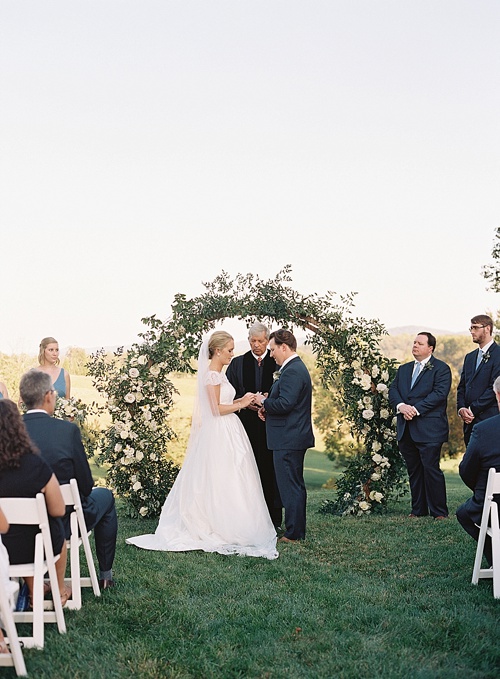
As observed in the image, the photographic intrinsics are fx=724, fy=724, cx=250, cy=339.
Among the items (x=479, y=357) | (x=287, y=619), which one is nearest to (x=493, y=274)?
(x=479, y=357)

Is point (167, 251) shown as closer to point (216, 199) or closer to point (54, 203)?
point (216, 199)

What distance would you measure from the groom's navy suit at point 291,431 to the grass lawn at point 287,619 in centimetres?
54

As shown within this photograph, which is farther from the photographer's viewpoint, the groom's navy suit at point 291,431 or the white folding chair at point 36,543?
the groom's navy suit at point 291,431

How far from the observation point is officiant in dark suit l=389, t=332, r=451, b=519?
8.34 metres

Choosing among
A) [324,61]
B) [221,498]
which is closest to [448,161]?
[324,61]

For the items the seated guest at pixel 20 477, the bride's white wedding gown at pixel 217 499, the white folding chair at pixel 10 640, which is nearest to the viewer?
the white folding chair at pixel 10 640

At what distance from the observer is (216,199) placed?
18578 mm

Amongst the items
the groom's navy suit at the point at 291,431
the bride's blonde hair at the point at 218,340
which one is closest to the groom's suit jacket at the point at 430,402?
the groom's navy suit at the point at 291,431

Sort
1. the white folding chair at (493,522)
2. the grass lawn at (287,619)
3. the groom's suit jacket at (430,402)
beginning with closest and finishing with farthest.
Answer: the grass lawn at (287,619)
the white folding chair at (493,522)
the groom's suit jacket at (430,402)

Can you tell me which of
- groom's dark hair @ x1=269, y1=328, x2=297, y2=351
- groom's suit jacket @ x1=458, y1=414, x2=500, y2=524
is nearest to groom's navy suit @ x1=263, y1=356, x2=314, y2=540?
groom's dark hair @ x1=269, y1=328, x2=297, y2=351

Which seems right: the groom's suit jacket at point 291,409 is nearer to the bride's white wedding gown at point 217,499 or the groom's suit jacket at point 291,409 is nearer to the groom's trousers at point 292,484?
the groom's trousers at point 292,484

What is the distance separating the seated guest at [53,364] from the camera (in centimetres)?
827

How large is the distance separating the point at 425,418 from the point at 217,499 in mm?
2829

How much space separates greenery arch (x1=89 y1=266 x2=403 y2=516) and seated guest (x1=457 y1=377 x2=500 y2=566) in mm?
3607
